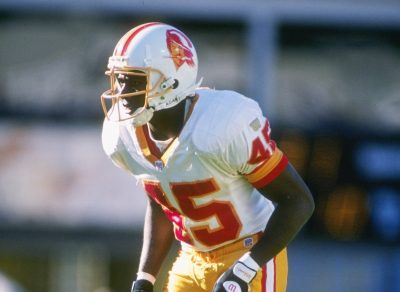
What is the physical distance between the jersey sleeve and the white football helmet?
317 mm

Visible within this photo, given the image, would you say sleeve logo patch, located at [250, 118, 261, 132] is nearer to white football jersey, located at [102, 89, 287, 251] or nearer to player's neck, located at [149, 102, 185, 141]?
white football jersey, located at [102, 89, 287, 251]

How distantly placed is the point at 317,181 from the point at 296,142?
1.00 feet

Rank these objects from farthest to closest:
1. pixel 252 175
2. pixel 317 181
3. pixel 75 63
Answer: pixel 75 63 → pixel 317 181 → pixel 252 175

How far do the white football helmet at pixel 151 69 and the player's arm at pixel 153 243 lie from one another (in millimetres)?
491

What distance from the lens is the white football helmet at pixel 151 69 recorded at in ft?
16.8

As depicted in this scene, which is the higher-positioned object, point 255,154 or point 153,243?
point 255,154

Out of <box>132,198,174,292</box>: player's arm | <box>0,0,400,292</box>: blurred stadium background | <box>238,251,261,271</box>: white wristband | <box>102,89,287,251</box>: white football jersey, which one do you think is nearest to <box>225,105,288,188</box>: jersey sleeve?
<box>102,89,287,251</box>: white football jersey

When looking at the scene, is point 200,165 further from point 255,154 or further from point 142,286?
point 142,286

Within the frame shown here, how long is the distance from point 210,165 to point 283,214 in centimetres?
31

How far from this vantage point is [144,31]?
17.0 ft

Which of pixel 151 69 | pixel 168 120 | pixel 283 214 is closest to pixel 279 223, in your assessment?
pixel 283 214

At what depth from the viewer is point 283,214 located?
16.5 feet

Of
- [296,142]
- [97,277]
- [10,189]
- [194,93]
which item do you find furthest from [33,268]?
[194,93]

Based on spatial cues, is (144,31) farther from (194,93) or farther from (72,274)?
(72,274)
